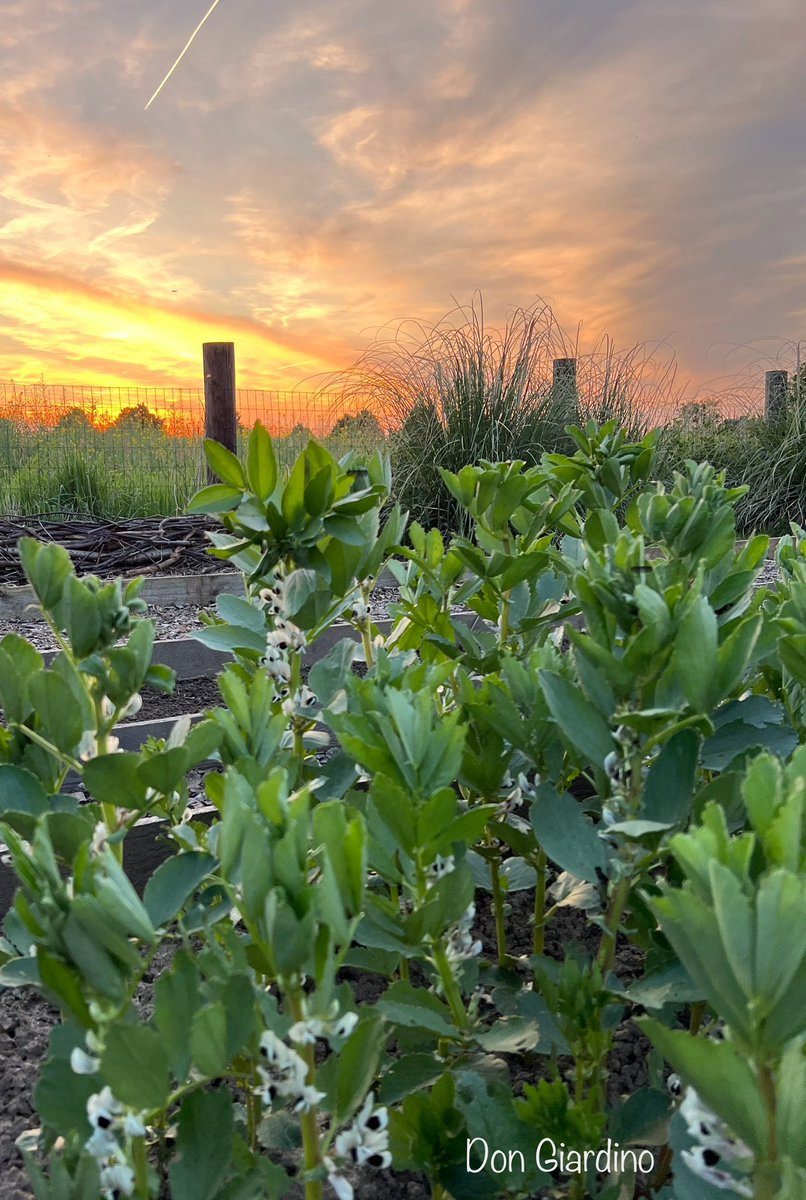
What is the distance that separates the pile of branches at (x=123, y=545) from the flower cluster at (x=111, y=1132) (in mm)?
4977

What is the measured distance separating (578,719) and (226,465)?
467 mm

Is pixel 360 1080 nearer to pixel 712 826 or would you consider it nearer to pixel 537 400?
pixel 712 826

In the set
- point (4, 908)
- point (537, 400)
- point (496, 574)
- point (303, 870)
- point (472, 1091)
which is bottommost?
point (4, 908)

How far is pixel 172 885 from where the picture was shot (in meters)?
0.67

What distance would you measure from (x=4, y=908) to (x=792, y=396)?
9733 mm

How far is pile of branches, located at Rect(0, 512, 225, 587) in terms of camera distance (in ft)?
18.4

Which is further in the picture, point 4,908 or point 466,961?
point 4,908

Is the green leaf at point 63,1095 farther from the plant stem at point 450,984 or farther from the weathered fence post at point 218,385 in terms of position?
the weathered fence post at point 218,385

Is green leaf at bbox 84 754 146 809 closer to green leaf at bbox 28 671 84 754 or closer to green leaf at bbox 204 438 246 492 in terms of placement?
green leaf at bbox 28 671 84 754

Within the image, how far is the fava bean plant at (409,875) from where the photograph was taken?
1.60 ft

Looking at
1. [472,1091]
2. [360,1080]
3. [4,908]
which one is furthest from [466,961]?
[4,908]

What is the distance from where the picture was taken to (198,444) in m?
9.54

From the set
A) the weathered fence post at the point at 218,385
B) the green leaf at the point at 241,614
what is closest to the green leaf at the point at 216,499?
the green leaf at the point at 241,614

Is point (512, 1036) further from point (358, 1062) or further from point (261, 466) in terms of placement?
point (261, 466)
